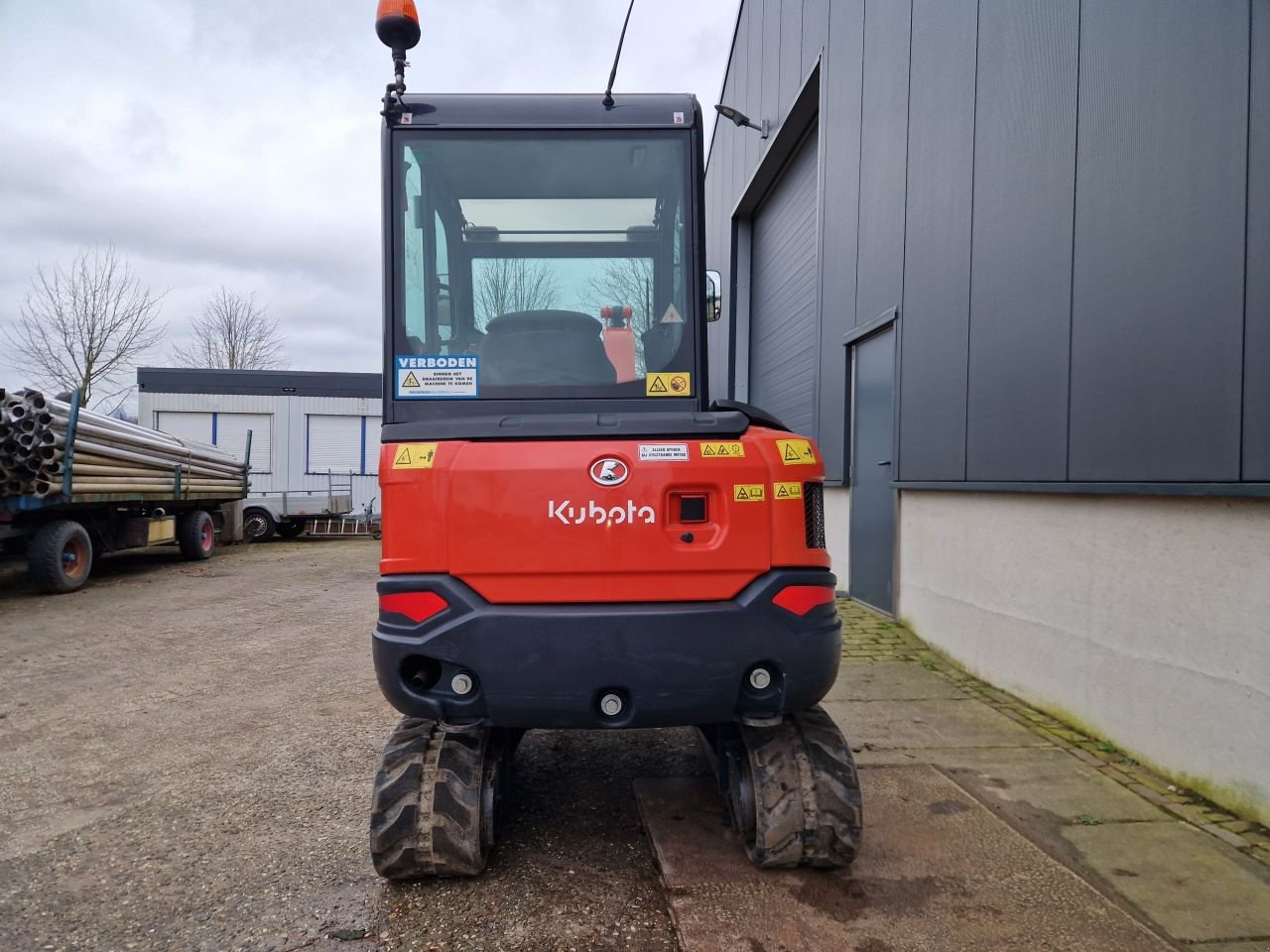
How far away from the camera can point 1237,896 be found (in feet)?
8.71

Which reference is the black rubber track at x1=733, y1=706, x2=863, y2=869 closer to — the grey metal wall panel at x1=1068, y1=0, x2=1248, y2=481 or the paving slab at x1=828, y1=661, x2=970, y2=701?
the grey metal wall panel at x1=1068, y1=0, x2=1248, y2=481

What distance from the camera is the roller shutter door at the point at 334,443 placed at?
2230cm

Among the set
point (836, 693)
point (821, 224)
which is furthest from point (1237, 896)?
point (821, 224)

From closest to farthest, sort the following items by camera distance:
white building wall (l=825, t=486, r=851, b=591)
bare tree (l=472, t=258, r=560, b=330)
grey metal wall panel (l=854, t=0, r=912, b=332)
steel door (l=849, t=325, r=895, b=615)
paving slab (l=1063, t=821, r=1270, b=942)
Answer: paving slab (l=1063, t=821, r=1270, b=942) < bare tree (l=472, t=258, r=560, b=330) < grey metal wall panel (l=854, t=0, r=912, b=332) < steel door (l=849, t=325, r=895, b=615) < white building wall (l=825, t=486, r=851, b=591)

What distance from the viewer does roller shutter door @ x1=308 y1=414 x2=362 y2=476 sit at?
22297 mm

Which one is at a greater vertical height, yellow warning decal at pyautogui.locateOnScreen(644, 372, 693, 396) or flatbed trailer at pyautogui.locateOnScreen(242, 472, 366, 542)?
yellow warning decal at pyautogui.locateOnScreen(644, 372, 693, 396)

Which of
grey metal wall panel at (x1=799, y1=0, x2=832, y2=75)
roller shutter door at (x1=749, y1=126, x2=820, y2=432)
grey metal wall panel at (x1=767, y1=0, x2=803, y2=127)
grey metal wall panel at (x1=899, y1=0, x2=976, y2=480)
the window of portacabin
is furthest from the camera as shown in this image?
the window of portacabin

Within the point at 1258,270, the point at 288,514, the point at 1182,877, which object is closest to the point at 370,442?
the point at 288,514

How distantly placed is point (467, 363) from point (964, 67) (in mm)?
4703

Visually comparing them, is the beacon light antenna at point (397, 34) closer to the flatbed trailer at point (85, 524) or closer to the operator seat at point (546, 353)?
the operator seat at point (546, 353)

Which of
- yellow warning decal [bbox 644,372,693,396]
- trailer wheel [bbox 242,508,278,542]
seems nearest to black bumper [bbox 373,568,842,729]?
yellow warning decal [bbox 644,372,693,396]

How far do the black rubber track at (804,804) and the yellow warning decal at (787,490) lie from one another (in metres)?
0.90

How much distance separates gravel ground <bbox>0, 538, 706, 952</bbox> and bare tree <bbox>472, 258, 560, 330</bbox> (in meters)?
2.00

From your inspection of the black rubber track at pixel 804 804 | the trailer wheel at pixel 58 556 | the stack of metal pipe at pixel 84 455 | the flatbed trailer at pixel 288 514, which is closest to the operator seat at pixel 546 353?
the black rubber track at pixel 804 804
